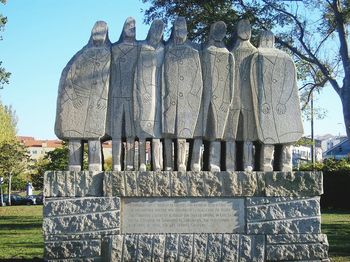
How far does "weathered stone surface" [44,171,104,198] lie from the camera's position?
7695 millimetres

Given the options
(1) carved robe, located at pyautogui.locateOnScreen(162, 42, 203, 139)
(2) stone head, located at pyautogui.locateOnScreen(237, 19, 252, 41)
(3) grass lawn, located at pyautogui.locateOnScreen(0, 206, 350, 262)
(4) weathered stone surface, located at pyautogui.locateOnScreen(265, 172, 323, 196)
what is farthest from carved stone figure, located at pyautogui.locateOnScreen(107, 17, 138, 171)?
(3) grass lawn, located at pyautogui.locateOnScreen(0, 206, 350, 262)

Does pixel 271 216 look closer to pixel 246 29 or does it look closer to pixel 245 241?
pixel 245 241

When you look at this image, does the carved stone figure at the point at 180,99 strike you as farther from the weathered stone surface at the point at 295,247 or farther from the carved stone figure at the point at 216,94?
the weathered stone surface at the point at 295,247

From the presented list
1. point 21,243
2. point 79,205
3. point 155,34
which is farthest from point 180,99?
point 21,243

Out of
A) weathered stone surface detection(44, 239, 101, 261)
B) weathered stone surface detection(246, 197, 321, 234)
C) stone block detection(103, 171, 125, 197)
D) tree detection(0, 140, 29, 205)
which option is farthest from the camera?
tree detection(0, 140, 29, 205)

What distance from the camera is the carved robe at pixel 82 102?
25.9 ft

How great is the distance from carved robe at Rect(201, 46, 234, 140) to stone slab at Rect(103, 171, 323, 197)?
66 centimetres

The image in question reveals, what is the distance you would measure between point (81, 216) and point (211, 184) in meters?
1.81

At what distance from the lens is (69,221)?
25.1 ft

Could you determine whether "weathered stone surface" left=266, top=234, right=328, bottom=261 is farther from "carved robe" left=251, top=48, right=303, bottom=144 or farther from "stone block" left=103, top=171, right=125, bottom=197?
"stone block" left=103, top=171, right=125, bottom=197

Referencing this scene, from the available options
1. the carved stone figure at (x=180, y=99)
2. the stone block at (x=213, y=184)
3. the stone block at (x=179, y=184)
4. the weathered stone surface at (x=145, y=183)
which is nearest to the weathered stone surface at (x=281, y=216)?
the stone block at (x=213, y=184)

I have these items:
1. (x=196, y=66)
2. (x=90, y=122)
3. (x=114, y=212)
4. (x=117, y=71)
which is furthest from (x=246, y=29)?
(x=114, y=212)

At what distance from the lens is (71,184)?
304 inches

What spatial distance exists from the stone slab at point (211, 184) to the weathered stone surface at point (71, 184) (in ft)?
0.47
